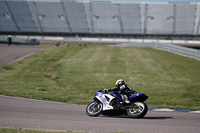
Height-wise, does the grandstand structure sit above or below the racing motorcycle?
below

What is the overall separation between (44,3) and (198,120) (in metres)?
74.6

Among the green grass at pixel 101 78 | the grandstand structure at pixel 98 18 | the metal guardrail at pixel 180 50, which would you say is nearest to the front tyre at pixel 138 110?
the green grass at pixel 101 78

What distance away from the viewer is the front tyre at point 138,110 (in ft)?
31.3

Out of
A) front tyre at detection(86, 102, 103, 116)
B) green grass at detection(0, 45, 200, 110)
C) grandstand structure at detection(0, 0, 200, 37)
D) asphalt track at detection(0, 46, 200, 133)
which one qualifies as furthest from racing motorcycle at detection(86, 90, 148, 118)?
grandstand structure at detection(0, 0, 200, 37)

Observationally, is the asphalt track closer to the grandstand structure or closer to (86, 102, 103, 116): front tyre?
(86, 102, 103, 116): front tyre

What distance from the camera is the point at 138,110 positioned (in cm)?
977

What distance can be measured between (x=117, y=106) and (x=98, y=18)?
68.2m

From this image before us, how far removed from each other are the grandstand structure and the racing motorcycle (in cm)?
6354

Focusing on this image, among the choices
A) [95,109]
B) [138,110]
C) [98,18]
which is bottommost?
[98,18]

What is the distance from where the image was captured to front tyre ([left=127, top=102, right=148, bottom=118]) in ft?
31.3

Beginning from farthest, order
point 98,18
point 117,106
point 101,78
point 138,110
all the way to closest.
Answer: point 98,18, point 101,78, point 117,106, point 138,110

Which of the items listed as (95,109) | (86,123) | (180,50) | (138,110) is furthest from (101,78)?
(180,50)

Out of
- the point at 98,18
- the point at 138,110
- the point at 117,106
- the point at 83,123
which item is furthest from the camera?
the point at 98,18

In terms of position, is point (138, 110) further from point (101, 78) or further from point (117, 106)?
point (101, 78)
